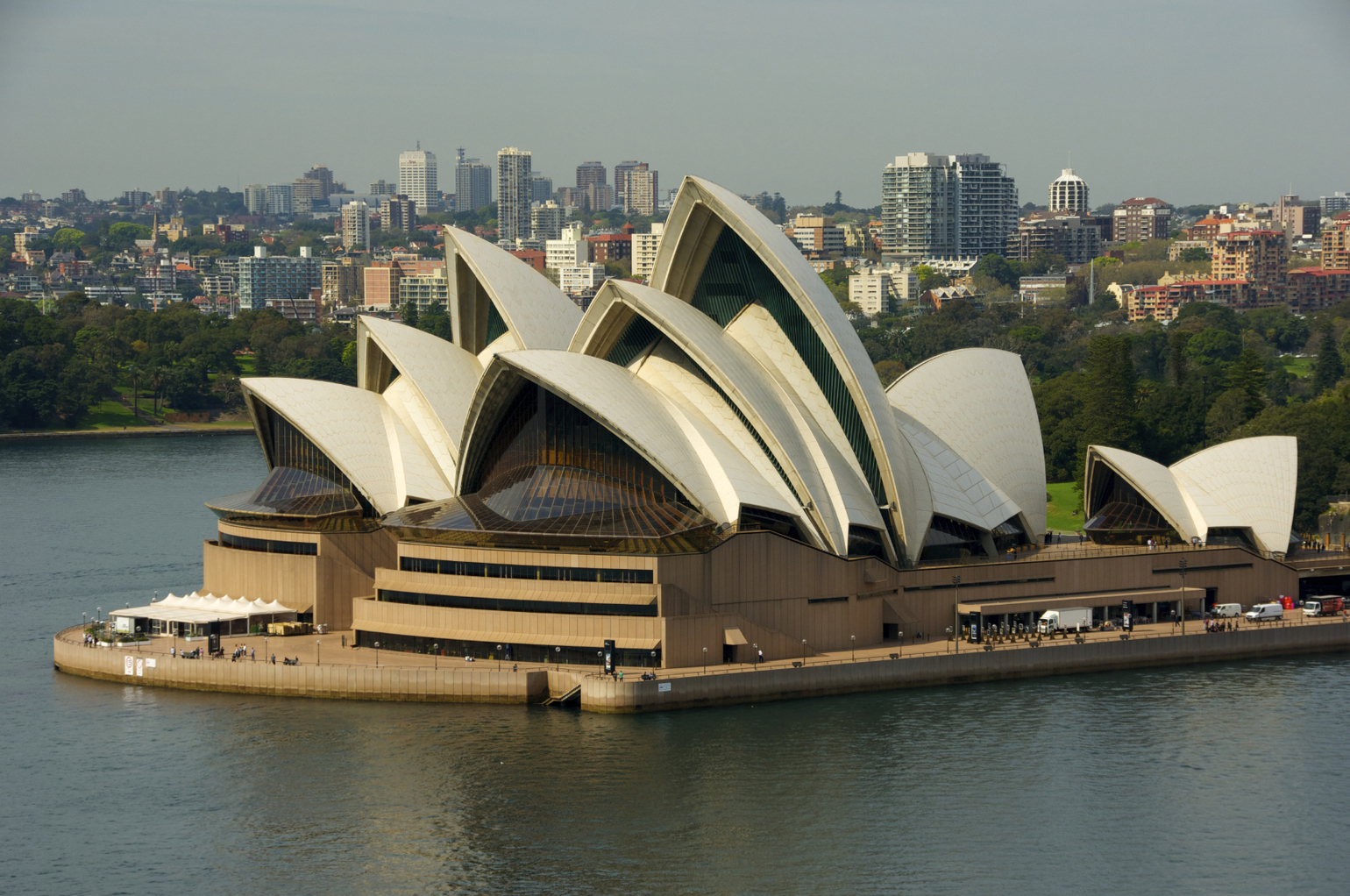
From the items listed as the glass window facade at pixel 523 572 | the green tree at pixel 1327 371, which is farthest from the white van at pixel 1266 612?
the green tree at pixel 1327 371

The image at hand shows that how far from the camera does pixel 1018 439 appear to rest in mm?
64250

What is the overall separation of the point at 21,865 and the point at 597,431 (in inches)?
922

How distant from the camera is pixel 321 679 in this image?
52344mm

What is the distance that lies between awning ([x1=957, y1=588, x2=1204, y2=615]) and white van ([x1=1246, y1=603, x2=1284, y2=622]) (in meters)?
1.75

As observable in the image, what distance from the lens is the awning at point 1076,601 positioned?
190 feet

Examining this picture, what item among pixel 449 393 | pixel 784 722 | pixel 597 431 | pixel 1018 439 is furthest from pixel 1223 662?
pixel 449 393

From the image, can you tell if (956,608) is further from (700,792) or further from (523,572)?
(700,792)

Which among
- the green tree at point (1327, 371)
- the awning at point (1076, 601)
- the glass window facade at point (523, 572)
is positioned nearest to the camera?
the glass window facade at point (523, 572)

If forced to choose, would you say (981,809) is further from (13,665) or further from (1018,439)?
(13,665)

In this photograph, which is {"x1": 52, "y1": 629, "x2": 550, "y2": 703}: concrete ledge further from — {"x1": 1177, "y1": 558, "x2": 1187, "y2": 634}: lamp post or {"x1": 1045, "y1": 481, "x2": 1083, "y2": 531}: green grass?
{"x1": 1045, "y1": 481, "x2": 1083, "y2": 531}: green grass

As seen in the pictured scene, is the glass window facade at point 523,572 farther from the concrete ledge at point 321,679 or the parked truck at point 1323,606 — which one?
the parked truck at point 1323,606

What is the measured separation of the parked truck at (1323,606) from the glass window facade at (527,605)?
24527 millimetres

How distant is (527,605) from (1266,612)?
85.6 ft

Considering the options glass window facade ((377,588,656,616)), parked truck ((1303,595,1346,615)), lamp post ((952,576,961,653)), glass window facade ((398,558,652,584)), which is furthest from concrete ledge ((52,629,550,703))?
parked truck ((1303,595,1346,615))
